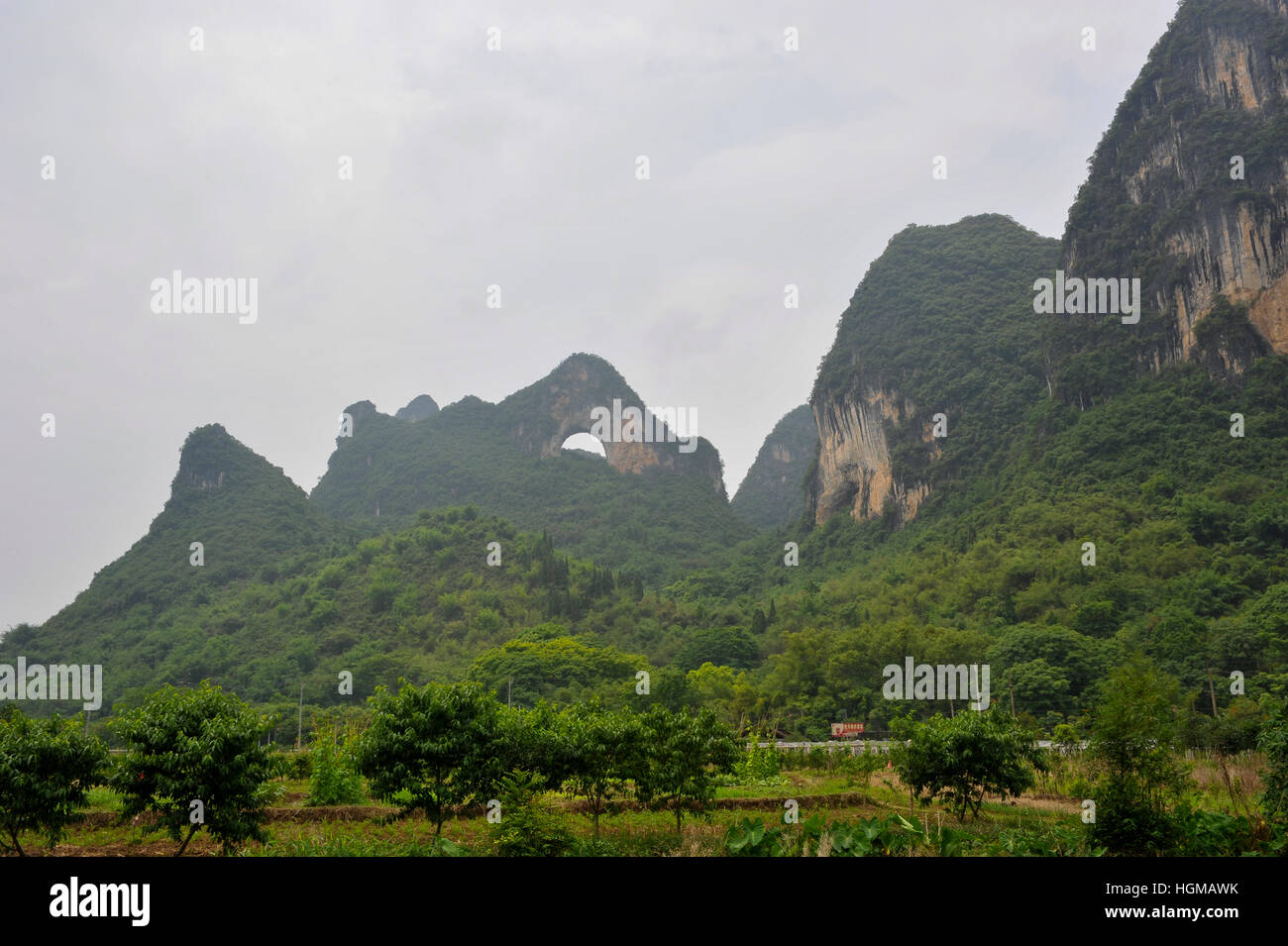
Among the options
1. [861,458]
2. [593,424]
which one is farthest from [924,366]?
[593,424]

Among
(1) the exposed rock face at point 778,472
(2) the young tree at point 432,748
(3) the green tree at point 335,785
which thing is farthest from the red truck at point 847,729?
(1) the exposed rock face at point 778,472

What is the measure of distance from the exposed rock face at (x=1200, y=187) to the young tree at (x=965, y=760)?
59725 millimetres

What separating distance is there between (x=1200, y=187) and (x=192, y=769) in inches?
3256

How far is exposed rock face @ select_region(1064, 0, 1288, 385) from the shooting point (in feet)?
208

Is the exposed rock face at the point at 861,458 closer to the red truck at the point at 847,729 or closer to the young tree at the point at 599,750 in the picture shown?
the red truck at the point at 847,729

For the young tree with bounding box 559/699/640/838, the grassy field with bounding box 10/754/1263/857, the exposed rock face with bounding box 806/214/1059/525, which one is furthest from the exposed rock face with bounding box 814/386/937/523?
the young tree with bounding box 559/699/640/838

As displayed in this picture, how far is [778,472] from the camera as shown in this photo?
172 meters

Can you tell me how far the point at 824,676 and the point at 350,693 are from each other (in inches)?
1316

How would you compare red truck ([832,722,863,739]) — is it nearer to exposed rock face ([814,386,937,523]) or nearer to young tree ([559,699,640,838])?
young tree ([559,699,640,838])

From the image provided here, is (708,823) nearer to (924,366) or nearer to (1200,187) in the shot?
(1200,187)

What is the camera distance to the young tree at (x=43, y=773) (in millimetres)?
12766

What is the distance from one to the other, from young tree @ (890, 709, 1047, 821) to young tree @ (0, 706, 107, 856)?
15.7 metres
